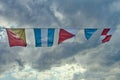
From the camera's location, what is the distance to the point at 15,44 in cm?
4716

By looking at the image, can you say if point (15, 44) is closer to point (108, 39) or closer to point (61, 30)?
point (61, 30)

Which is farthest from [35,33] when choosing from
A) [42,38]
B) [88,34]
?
[88,34]

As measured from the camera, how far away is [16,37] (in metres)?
46.8

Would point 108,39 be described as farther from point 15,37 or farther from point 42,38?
point 15,37

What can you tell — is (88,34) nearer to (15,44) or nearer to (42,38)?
(42,38)

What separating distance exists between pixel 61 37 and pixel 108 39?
582cm

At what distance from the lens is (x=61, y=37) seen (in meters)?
47.1

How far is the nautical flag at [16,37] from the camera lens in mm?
46206

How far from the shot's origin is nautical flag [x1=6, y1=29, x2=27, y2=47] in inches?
1819

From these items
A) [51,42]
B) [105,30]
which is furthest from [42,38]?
[105,30]

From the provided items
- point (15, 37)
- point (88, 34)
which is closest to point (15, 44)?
point (15, 37)

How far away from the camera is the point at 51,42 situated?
4703 cm

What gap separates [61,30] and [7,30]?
6.16 meters

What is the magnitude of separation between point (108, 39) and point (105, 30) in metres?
1.57
